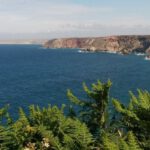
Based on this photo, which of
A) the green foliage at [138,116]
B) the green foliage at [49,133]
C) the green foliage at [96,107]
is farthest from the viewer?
the green foliage at [96,107]

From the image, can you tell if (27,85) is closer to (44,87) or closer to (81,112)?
(44,87)

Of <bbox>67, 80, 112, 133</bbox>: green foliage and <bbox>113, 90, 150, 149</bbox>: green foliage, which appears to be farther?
<bbox>67, 80, 112, 133</bbox>: green foliage

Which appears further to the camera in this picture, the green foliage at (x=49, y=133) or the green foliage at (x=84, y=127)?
the green foliage at (x=84, y=127)

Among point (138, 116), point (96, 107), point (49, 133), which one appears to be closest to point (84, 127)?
point (49, 133)

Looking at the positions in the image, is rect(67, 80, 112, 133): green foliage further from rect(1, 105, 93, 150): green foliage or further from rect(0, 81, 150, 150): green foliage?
rect(1, 105, 93, 150): green foliage

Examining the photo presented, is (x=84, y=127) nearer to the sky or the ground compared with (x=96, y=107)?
nearer to the ground

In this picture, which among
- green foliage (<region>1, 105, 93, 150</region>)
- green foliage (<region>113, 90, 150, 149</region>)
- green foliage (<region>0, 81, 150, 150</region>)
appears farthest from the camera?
green foliage (<region>113, 90, 150, 149</region>)

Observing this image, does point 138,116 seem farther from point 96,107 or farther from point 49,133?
point 49,133

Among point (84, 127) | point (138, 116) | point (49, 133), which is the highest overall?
point (138, 116)

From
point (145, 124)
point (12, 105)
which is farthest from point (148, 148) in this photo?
point (12, 105)

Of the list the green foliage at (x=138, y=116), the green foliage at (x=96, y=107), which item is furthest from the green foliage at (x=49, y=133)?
the green foliage at (x=138, y=116)

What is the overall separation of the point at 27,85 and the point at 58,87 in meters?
12.0

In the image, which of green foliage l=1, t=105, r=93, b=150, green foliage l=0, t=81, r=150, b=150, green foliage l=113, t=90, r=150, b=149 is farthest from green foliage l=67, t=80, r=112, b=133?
green foliage l=1, t=105, r=93, b=150

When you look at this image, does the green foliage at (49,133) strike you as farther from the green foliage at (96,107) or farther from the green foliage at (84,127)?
the green foliage at (96,107)
